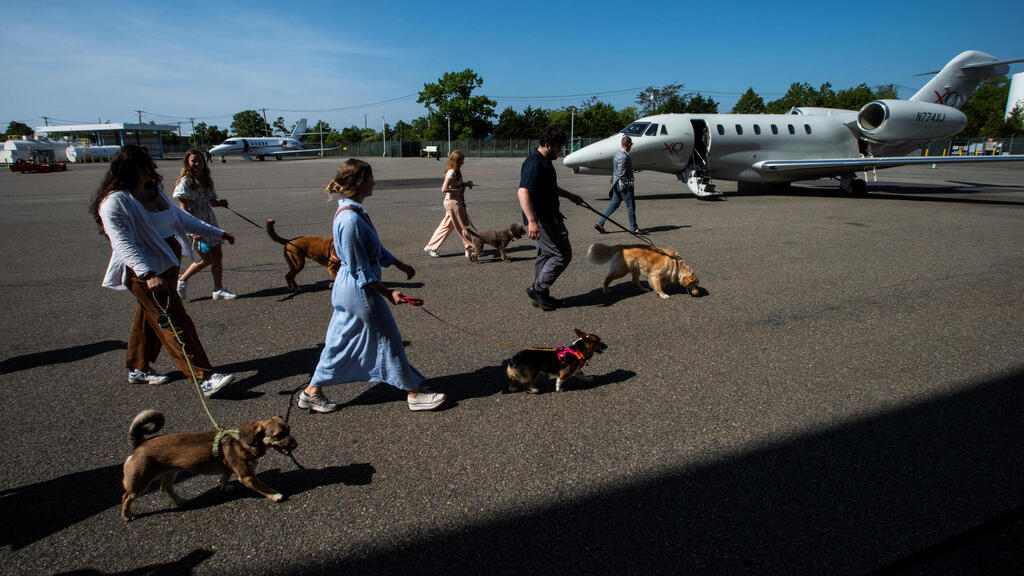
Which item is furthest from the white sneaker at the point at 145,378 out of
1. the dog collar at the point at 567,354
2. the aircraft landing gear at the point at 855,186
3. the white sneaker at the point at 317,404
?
the aircraft landing gear at the point at 855,186

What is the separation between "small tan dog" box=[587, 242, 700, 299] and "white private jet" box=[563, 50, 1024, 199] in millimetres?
9575

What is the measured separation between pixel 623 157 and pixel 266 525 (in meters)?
10.1

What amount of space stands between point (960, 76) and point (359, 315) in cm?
2839

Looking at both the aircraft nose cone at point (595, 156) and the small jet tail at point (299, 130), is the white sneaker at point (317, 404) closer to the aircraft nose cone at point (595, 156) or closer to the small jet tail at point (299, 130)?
the aircraft nose cone at point (595, 156)

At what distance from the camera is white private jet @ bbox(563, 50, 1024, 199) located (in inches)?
660

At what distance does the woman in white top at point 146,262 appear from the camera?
3.89 metres

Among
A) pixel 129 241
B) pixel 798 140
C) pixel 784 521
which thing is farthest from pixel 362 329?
pixel 798 140

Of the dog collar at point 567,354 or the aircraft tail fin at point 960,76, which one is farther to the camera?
the aircraft tail fin at point 960,76

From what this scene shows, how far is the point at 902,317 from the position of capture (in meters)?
6.07

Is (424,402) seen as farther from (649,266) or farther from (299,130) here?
(299,130)

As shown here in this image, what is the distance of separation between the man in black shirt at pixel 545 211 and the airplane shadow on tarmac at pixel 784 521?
316 centimetres

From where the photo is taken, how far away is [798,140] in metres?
18.8

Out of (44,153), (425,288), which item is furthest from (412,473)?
(44,153)

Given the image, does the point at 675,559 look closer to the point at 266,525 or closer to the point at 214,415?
the point at 266,525
